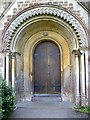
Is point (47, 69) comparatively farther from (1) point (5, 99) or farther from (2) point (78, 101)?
(1) point (5, 99)

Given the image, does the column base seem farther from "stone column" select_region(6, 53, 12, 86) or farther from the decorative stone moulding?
"stone column" select_region(6, 53, 12, 86)

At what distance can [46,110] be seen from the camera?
8891mm

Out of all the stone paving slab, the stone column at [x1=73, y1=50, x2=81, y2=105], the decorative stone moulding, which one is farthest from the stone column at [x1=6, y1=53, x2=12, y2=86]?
the stone column at [x1=73, y1=50, x2=81, y2=105]

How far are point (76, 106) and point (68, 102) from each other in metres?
1.34

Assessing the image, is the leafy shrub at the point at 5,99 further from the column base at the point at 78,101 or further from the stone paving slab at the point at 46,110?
the column base at the point at 78,101

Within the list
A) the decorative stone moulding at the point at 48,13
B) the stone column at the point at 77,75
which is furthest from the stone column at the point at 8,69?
the stone column at the point at 77,75

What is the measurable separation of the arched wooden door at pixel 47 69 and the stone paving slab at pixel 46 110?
81cm

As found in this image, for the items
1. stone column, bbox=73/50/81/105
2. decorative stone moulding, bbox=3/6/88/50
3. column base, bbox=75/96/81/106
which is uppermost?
decorative stone moulding, bbox=3/6/88/50

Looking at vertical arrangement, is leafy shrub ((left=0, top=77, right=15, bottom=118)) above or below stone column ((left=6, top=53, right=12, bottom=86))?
below

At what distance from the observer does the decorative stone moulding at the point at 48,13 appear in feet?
31.7

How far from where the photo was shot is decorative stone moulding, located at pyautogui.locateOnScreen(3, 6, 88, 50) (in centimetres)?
966

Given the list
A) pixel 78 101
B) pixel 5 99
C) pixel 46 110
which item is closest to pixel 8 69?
pixel 5 99

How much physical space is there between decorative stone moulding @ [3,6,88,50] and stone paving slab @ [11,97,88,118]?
246cm

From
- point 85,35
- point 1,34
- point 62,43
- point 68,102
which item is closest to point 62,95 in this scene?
point 68,102
